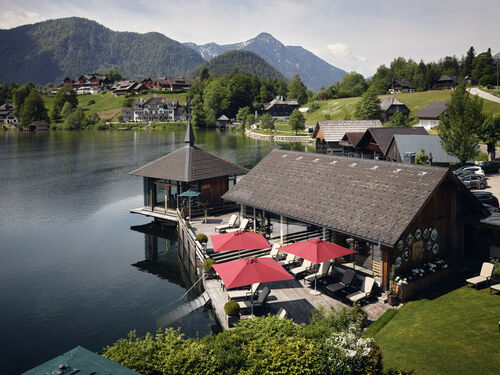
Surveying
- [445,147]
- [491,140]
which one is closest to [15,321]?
[445,147]

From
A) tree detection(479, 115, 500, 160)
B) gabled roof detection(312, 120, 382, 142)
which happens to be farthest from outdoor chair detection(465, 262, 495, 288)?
gabled roof detection(312, 120, 382, 142)

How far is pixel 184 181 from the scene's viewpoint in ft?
102

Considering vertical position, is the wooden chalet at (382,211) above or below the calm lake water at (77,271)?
above

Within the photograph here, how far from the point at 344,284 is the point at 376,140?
38.2m

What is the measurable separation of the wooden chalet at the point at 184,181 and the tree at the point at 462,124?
74.7ft

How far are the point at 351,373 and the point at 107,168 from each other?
59.8 m

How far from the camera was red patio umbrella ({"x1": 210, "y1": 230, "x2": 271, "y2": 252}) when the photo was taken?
2077cm

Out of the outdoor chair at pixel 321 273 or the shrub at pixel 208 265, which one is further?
the shrub at pixel 208 265

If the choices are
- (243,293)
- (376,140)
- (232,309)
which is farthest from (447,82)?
(232,309)

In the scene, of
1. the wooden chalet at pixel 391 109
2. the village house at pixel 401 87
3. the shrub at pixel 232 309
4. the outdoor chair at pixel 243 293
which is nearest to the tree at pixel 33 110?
the wooden chalet at pixel 391 109

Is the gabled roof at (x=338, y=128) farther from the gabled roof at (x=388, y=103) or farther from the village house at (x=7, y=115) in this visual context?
the village house at (x=7, y=115)

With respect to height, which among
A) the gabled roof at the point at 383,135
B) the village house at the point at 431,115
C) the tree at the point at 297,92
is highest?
the tree at the point at 297,92

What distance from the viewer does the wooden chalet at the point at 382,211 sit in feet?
58.1

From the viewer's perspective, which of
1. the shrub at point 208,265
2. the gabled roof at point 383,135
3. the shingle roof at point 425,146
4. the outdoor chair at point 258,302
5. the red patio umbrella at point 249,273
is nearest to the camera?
the red patio umbrella at point 249,273
